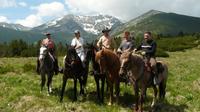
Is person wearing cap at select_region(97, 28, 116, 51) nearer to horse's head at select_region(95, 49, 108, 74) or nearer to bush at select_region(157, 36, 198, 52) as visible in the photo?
horse's head at select_region(95, 49, 108, 74)

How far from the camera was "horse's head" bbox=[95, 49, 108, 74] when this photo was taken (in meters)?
17.9

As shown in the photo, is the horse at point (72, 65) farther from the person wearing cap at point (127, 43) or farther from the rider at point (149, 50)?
the rider at point (149, 50)

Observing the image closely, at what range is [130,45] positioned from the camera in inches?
744

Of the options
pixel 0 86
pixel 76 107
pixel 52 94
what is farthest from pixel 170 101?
pixel 0 86

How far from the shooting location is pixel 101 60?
18.0 metres

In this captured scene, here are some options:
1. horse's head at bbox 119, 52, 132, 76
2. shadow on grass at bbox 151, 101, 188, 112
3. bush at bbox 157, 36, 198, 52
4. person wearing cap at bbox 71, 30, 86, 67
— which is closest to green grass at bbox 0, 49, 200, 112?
shadow on grass at bbox 151, 101, 188, 112

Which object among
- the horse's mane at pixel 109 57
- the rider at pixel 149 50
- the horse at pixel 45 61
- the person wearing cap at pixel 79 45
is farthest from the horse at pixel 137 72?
the horse at pixel 45 61

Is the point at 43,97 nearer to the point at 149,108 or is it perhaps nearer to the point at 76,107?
the point at 76,107

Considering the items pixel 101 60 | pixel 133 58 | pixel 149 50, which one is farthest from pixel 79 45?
pixel 133 58

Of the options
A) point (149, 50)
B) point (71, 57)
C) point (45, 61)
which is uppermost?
point (149, 50)

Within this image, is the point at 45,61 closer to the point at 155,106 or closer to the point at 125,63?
the point at 125,63

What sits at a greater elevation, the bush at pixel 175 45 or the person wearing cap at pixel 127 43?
the person wearing cap at pixel 127 43

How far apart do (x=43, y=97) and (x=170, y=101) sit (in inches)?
285

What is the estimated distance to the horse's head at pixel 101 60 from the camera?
17891 millimetres
